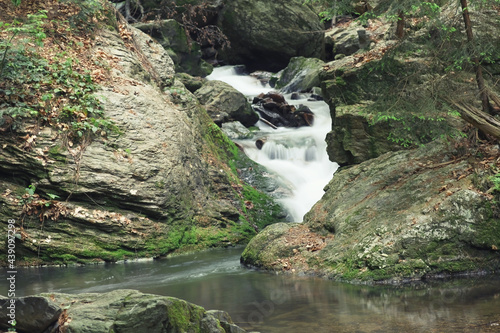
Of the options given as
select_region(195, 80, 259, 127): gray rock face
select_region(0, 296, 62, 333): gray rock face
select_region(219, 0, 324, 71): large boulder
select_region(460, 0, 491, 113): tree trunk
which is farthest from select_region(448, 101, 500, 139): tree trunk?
select_region(219, 0, 324, 71): large boulder

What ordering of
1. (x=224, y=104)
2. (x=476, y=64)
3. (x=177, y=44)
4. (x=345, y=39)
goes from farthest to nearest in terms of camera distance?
(x=345, y=39) < (x=177, y=44) < (x=224, y=104) < (x=476, y=64)

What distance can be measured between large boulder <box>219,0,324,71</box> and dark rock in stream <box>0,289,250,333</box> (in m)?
24.0

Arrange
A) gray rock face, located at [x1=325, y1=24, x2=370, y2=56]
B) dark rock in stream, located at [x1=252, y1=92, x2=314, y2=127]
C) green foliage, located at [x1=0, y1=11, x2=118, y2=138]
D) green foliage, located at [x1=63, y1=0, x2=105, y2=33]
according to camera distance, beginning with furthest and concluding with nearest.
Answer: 1. gray rock face, located at [x1=325, y1=24, x2=370, y2=56]
2. dark rock in stream, located at [x1=252, y1=92, x2=314, y2=127]
3. green foliage, located at [x1=63, y1=0, x2=105, y2=33]
4. green foliage, located at [x1=0, y1=11, x2=118, y2=138]

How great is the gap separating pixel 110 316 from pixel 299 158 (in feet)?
44.1

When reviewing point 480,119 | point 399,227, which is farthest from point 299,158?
point 399,227

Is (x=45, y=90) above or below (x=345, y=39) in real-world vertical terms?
below

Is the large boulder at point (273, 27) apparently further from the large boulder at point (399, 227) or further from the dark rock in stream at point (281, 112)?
the large boulder at point (399, 227)

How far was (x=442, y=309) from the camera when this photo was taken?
20.1 ft

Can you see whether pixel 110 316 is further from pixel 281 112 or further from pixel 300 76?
pixel 300 76

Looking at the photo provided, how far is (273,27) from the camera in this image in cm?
2683

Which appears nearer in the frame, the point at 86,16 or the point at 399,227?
the point at 399,227

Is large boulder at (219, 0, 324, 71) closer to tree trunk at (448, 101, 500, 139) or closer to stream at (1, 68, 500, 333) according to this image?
stream at (1, 68, 500, 333)

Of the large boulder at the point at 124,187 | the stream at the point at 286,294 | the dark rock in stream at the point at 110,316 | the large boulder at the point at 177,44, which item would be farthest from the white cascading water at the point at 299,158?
the dark rock in stream at the point at 110,316

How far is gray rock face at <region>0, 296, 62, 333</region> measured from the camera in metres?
4.18
